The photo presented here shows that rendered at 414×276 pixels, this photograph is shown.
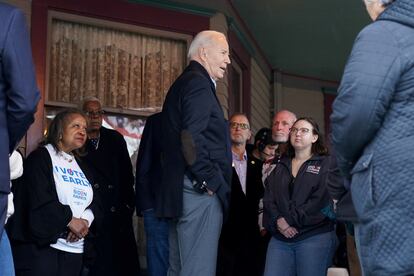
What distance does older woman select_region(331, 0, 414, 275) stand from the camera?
244 centimetres

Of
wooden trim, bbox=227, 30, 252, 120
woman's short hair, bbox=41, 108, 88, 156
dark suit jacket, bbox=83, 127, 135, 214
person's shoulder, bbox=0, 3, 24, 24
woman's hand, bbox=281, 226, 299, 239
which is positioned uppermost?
wooden trim, bbox=227, 30, 252, 120

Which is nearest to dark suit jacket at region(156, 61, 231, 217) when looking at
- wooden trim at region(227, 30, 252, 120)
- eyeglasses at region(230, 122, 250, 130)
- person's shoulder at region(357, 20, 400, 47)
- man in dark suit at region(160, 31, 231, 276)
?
man in dark suit at region(160, 31, 231, 276)

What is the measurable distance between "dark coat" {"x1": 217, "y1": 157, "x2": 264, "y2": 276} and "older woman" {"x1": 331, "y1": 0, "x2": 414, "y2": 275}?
2.91 metres

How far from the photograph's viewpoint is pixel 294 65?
1052 centimetres

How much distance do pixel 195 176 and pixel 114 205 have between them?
1.48 m

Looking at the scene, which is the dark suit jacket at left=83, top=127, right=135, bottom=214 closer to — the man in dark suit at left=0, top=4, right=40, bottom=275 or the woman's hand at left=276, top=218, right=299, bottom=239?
the woman's hand at left=276, top=218, right=299, bottom=239

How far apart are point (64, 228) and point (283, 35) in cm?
540

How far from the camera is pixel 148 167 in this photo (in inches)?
197

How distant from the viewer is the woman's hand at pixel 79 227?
180 inches

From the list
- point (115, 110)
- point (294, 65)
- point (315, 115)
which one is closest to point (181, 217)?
point (115, 110)

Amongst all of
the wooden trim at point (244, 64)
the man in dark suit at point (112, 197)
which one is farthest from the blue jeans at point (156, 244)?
the wooden trim at point (244, 64)

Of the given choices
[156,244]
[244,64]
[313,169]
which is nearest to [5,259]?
[156,244]

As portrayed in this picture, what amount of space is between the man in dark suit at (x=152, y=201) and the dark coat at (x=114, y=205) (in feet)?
1.60

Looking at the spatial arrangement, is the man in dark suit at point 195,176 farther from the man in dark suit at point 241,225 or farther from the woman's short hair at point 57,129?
the man in dark suit at point 241,225
